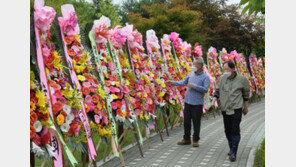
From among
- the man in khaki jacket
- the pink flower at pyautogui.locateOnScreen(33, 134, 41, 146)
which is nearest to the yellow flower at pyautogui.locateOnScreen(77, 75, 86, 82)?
the pink flower at pyautogui.locateOnScreen(33, 134, 41, 146)

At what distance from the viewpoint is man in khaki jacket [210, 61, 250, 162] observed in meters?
5.98

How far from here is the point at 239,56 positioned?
686 inches

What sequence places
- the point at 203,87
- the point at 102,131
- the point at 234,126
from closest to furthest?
the point at 102,131 → the point at 234,126 → the point at 203,87

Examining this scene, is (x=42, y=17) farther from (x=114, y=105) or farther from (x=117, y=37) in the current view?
(x=117, y=37)

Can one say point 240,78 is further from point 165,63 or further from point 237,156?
point 165,63

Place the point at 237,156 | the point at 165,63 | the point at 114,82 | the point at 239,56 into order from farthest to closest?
the point at 239,56
the point at 165,63
the point at 237,156
the point at 114,82

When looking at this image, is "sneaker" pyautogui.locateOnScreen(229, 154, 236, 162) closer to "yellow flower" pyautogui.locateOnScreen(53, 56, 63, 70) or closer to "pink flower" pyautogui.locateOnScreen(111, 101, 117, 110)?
"pink flower" pyautogui.locateOnScreen(111, 101, 117, 110)

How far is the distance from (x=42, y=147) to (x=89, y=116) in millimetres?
1447

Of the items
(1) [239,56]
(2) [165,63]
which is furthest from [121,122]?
(1) [239,56]

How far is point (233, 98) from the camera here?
5.97m

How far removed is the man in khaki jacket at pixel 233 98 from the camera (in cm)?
598

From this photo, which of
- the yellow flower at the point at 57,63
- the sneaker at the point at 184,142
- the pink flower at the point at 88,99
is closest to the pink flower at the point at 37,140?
the yellow flower at the point at 57,63

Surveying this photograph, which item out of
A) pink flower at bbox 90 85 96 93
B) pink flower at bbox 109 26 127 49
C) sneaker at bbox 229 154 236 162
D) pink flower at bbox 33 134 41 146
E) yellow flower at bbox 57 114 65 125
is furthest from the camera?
pink flower at bbox 109 26 127 49

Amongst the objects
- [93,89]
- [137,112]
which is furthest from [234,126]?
[93,89]
